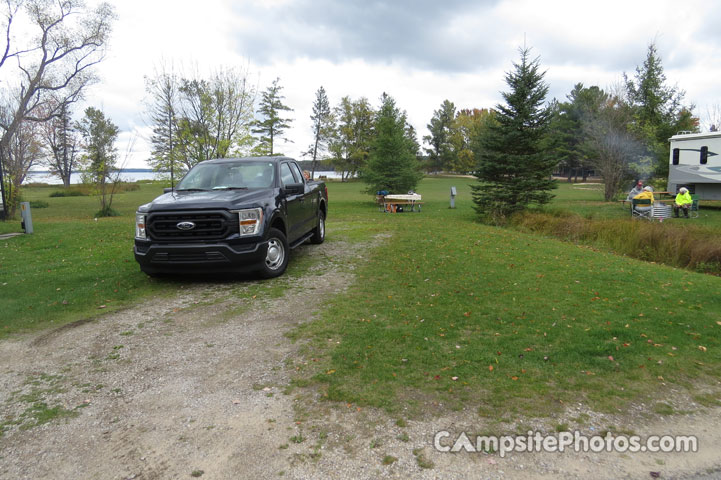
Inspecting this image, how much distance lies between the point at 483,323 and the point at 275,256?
12.4ft

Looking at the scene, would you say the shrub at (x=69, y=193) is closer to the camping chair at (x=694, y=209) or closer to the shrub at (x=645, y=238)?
the shrub at (x=645, y=238)

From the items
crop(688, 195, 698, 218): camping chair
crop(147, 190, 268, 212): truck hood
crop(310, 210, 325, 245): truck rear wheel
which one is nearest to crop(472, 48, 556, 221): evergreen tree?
crop(688, 195, 698, 218): camping chair

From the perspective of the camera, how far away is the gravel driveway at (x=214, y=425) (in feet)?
8.38

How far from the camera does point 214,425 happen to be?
301 centimetres

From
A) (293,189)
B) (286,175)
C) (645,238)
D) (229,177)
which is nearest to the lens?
(293,189)

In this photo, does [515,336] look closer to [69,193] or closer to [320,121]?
[69,193]

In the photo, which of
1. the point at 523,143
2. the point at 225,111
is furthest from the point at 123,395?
the point at 225,111

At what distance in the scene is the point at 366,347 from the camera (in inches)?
169

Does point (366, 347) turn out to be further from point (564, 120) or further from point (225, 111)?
point (564, 120)

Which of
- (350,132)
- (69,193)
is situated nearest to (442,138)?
(350,132)

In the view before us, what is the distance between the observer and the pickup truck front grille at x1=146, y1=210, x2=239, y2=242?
647 cm

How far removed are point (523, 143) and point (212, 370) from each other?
14769 mm

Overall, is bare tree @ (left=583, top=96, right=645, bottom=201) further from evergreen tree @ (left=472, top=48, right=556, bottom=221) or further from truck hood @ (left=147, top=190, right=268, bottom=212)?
truck hood @ (left=147, top=190, right=268, bottom=212)

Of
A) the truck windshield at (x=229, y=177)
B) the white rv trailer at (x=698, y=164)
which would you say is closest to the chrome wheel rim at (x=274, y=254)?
the truck windshield at (x=229, y=177)
